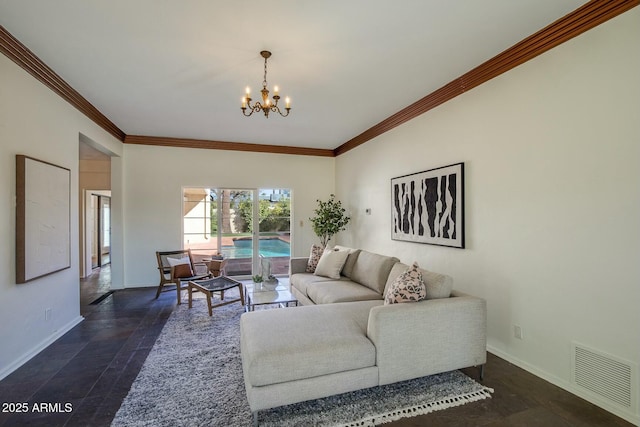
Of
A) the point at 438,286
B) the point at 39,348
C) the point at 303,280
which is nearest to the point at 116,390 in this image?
the point at 39,348

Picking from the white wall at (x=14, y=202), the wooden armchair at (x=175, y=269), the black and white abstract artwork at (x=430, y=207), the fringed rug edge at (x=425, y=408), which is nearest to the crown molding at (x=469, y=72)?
the white wall at (x=14, y=202)

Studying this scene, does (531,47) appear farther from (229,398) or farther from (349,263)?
(229,398)

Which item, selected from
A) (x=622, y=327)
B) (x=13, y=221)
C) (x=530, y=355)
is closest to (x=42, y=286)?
(x=13, y=221)

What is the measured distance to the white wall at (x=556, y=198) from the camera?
2.01 meters

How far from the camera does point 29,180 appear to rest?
2.79 meters

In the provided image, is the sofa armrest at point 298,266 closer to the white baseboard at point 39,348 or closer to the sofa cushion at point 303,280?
the sofa cushion at point 303,280

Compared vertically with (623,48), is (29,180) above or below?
below

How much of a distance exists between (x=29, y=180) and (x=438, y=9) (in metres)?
3.81

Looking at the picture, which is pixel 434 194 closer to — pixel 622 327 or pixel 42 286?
pixel 622 327

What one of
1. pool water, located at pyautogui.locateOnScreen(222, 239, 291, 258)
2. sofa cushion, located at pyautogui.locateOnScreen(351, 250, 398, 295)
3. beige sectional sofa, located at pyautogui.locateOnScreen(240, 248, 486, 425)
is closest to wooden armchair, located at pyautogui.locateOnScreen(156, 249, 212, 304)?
pool water, located at pyautogui.locateOnScreen(222, 239, 291, 258)

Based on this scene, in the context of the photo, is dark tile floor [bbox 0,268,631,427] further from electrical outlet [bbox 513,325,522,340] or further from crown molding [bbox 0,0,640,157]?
crown molding [bbox 0,0,640,157]

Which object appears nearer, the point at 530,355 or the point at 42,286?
the point at 530,355

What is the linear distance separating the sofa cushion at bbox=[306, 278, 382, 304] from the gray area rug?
1030 mm

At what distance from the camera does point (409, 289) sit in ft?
8.20
